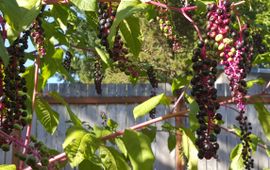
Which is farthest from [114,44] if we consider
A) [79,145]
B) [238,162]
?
[238,162]

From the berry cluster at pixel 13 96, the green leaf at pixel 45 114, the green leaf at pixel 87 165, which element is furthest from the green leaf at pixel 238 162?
the berry cluster at pixel 13 96

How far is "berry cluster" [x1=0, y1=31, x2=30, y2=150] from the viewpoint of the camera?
1.44 meters

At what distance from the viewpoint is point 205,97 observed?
1.48 metres

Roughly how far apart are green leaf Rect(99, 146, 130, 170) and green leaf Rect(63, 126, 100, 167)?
6 cm

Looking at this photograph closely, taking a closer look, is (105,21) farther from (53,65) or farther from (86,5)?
(53,65)

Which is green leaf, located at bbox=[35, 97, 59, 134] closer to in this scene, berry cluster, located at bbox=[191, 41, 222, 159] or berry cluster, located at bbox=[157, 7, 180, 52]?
berry cluster, located at bbox=[157, 7, 180, 52]

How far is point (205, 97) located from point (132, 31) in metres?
0.72

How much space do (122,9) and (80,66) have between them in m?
24.7

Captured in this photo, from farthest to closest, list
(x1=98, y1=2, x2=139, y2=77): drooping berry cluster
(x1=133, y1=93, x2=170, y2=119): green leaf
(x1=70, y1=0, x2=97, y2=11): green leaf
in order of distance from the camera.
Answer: (x1=133, y1=93, x2=170, y2=119): green leaf, (x1=98, y1=2, x2=139, y2=77): drooping berry cluster, (x1=70, y1=0, x2=97, y2=11): green leaf

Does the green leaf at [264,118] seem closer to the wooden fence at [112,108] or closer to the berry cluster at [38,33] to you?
the berry cluster at [38,33]

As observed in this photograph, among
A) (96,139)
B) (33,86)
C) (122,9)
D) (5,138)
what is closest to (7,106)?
(5,138)

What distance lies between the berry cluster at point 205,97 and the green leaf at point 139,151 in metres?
0.48

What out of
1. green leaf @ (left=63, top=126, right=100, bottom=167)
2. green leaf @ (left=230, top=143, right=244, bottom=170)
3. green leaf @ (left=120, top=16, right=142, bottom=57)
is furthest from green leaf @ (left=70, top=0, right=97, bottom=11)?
green leaf @ (left=230, top=143, right=244, bottom=170)

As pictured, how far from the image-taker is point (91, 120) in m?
6.96
